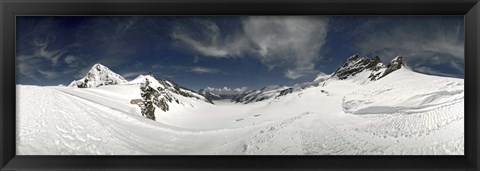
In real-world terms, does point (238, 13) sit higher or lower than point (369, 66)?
higher

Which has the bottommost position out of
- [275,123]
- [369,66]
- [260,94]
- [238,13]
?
[275,123]

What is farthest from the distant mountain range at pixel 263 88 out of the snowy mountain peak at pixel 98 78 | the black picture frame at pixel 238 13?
the black picture frame at pixel 238 13

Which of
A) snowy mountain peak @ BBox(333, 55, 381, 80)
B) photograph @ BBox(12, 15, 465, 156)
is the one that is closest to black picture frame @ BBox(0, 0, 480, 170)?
photograph @ BBox(12, 15, 465, 156)

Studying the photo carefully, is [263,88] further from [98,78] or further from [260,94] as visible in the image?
[98,78]

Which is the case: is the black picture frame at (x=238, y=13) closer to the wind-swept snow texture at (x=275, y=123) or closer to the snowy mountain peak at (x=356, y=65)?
the wind-swept snow texture at (x=275, y=123)

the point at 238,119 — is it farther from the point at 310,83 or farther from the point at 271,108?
the point at 310,83

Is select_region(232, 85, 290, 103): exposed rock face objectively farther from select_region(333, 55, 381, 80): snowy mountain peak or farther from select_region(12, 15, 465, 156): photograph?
select_region(333, 55, 381, 80): snowy mountain peak

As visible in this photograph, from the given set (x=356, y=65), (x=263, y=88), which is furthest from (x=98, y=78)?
(x=356, y=65)
